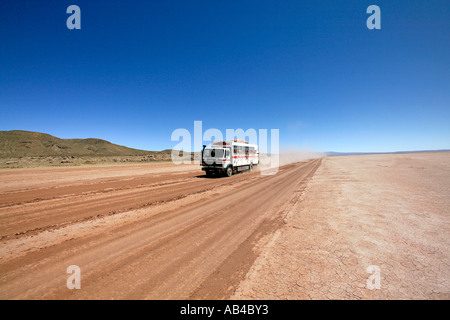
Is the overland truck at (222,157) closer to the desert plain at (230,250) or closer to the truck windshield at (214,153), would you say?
the truck windshield at (214,153)

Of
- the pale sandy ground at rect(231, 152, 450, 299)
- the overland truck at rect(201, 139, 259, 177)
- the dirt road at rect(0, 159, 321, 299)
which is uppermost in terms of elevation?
the overland truck at rect(201, 139, 259, 177)

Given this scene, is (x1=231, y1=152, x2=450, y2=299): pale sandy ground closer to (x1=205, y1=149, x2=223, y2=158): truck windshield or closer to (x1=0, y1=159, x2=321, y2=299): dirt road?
(x1=0, y1=159, x2=321, y2=299): dirt road

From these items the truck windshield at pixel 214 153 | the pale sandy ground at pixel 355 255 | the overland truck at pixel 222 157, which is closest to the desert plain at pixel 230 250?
A: the pale sandy ground at pixel 355 255

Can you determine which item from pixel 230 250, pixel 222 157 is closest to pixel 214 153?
pixel 222 157

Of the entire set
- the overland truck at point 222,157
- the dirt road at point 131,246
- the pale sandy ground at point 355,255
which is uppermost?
the overland truck at point 222,157

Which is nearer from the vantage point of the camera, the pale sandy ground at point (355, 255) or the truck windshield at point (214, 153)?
the pale sandy ground at point (355, 255)

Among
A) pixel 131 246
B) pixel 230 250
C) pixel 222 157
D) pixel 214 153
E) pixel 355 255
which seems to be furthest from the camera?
pixel 214 153

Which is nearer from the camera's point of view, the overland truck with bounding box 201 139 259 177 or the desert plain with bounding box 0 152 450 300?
the desert plain with bounding box 0 152 450 300

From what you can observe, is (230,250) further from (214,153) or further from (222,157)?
(214,153)

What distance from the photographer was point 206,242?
433 cm

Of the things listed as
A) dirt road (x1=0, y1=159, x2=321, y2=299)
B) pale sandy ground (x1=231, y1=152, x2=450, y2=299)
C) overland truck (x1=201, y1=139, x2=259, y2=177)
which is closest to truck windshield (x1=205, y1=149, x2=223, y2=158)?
overland truck (x1=201, y1=139, x2=259, y2=177)

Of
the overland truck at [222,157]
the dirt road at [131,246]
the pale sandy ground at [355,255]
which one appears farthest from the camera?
the overland truck at [222,157]
